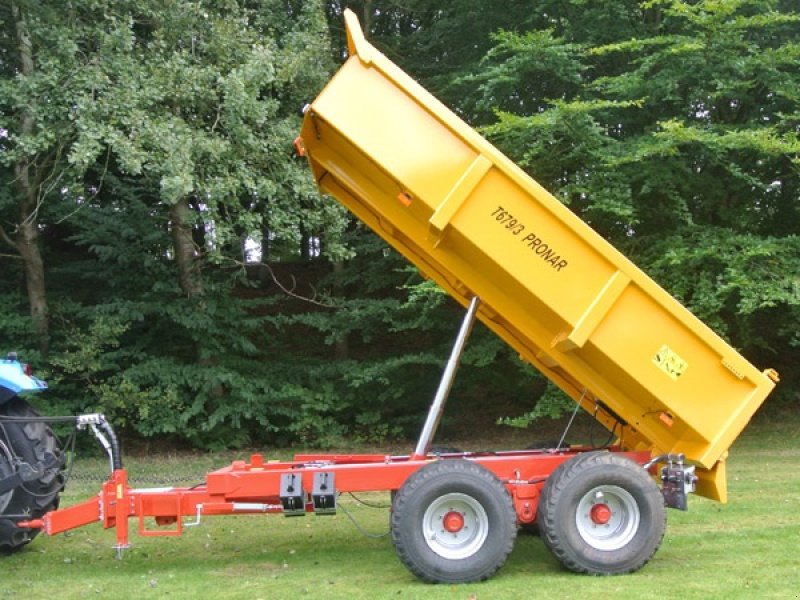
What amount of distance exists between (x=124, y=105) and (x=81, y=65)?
0.97 m

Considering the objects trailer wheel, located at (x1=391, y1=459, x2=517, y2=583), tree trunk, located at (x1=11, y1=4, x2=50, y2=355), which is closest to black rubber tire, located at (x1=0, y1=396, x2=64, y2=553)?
trailer wheel, located at (x1=391, y1=459, x2=517, y2=583)

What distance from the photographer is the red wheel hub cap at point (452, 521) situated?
5965 mm

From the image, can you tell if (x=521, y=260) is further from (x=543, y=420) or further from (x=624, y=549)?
(x=543, y=420)

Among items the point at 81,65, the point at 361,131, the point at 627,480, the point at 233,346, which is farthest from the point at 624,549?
the point at 233,346

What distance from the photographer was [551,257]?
602 cm

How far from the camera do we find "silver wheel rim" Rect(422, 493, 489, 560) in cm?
593

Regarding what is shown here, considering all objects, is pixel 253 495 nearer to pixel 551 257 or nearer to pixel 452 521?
pixel 452 521

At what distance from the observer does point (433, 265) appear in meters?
7.23

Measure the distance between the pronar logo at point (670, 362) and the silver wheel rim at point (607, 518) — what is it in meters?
0.87

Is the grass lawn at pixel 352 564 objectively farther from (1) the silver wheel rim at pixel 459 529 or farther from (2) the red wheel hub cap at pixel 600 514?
(2) the red wheel hub cap at pixel 600 514

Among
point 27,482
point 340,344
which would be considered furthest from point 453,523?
point 340,344

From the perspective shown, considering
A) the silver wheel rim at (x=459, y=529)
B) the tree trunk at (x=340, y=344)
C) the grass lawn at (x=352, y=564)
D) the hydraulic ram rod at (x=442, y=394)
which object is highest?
the tree trunk at (x=340, y=344)

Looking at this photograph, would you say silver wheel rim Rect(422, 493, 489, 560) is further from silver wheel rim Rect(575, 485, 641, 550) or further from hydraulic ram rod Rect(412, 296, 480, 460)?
silver wheel rim Rect(575, 485, 641, 550)

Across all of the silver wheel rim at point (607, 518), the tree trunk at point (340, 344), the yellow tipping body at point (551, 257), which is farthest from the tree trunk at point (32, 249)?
the silver wheel rim at point (607, 518)
